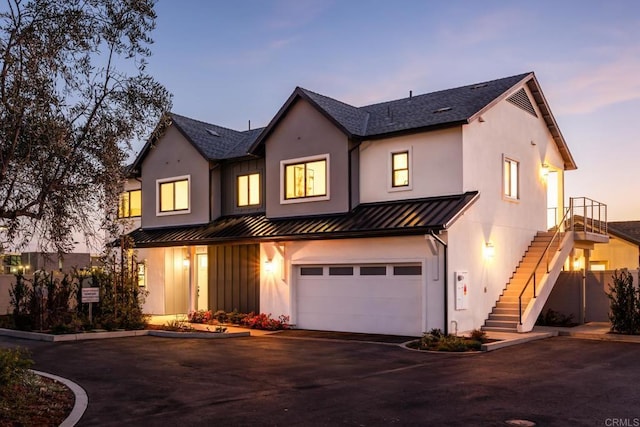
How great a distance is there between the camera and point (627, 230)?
35.6 meters

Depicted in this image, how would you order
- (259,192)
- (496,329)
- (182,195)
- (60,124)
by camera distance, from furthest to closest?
(182,195) < (259,192) < (496,329) < (60,124)

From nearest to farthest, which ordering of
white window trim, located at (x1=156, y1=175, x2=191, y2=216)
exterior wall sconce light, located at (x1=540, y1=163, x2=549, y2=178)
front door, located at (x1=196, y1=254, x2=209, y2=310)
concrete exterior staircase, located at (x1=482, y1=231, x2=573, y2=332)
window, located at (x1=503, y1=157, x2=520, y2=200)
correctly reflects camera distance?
concrete exterior staircase, located at (x1=482, y1=231, x2=573, y2=332)
window, located at (x1=503, y1=157, x2=520, y2=200)
exterior wall sconce light, located at (x1=540, y1=163, x2=549, y2=178)
front door, located at (x1=196, y1=254, x2=209, y2=310)
white window trim, located at (x1=156, y1=175, x2=191, y2=216)

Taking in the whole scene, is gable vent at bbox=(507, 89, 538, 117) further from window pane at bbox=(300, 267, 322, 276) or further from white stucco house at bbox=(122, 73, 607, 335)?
window pane at bbox=(300, 267, 322, 276)

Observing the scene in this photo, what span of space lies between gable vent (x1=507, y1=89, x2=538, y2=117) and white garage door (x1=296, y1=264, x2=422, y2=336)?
308 inches

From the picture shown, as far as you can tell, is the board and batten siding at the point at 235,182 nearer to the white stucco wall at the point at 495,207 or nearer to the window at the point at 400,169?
the window at the point at 400,169

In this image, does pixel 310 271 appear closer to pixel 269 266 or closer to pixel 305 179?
pixel 269 266

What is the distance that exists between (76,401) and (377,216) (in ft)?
39.3

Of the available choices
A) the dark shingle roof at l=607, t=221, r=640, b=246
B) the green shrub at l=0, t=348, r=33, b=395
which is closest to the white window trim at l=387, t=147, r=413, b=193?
the green shrub at l=0, t=348, r=33, b=395

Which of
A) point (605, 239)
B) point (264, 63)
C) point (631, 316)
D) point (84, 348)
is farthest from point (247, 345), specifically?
point (605, 239)

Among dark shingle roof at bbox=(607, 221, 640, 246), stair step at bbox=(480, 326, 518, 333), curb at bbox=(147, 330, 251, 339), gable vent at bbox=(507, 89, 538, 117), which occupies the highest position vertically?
gable vent at bbox=(507, 89, 538, 117)

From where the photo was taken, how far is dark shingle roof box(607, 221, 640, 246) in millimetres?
31328

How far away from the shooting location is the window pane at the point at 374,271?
65.7 ft

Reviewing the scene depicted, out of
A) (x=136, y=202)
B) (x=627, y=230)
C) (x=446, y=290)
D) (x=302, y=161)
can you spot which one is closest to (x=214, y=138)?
(x=136, y=202)

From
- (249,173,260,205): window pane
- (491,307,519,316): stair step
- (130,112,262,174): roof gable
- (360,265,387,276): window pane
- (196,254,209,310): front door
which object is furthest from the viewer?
(196,254,209,310): front door
